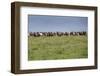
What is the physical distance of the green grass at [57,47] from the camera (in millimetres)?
1801

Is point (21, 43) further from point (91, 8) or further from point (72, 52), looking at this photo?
point (91, 8)

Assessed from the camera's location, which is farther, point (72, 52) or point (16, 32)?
point (72, 52)

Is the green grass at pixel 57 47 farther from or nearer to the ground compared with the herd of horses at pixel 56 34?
nearer to the ground

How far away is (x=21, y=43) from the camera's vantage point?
1732 millimetres

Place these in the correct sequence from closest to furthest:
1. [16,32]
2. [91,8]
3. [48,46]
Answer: [16,32]
[48,46]
[91,8]

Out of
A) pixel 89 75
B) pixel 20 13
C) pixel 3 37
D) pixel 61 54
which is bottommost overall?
pixel 89 75

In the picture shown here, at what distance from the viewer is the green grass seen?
180 cm

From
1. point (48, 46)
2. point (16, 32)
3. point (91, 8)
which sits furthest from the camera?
point (91, 8)

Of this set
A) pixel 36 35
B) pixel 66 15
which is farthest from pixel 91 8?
pixel 36 35

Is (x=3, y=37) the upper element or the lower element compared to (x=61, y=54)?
upper

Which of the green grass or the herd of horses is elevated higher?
the herd of horses

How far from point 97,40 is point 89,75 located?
29 cm

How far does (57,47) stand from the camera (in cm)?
187

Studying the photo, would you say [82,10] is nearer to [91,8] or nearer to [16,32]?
[91,8]
